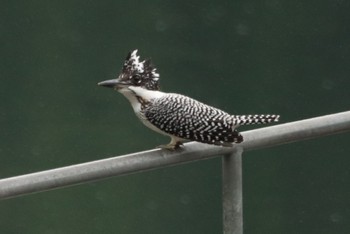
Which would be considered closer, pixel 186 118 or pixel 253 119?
pixel 253 119

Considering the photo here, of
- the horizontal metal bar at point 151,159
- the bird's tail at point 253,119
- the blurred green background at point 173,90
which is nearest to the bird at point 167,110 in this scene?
the bird's tail at point 253,119

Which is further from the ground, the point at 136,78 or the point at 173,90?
the point at 173,90

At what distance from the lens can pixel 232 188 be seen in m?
3.29

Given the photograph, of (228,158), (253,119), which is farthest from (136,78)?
(228,158)

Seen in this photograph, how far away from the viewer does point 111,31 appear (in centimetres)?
997

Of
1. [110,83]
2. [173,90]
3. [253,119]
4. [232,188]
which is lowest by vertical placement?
[232,188]

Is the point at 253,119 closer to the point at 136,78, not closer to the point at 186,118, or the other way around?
the point at 186,118

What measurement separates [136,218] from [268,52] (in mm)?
1654

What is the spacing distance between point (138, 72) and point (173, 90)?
5.29m

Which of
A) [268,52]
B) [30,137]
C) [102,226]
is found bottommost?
[102,226]

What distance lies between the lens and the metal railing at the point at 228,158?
3119mm

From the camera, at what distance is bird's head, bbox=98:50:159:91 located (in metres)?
4.23

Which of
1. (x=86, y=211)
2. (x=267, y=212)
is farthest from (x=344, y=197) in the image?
(x=86, y=211)

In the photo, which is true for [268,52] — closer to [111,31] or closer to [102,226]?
[111,31]
